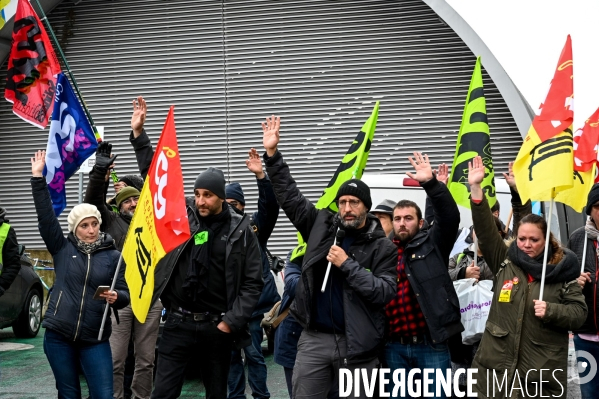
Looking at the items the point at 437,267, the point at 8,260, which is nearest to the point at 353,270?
the point at 437,267

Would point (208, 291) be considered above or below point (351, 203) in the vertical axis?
below

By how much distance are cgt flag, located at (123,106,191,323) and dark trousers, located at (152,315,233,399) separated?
0.29 m

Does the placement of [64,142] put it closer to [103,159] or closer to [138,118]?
[103,159]

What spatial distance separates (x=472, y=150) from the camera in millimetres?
7840

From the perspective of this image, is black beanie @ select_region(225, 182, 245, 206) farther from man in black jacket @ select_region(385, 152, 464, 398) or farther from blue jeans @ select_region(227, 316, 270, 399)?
man in black jacket @ select_region(385, 152, 464, 398)

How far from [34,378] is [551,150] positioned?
636 cm

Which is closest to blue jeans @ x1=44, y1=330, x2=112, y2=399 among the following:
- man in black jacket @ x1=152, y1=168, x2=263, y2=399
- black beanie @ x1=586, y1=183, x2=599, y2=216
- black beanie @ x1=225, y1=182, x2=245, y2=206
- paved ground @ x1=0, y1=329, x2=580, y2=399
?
man in black jacket @ x1=152, y1=168, x2=263, y2=399

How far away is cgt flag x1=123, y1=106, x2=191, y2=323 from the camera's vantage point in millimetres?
6090

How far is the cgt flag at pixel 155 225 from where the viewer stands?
20.0 ft

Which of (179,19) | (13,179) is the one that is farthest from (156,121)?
(13,179)

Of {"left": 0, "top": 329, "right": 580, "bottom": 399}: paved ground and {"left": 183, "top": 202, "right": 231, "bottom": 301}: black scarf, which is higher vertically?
{"left": 183, "top": 202, "right": 231, "bottom": 301}: black scarf

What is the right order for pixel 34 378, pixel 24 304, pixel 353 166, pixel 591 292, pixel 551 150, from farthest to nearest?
pixel 24 304 → pixel 34 378 → pixel 353 166 → pixel 591 292 → pixel 551 150

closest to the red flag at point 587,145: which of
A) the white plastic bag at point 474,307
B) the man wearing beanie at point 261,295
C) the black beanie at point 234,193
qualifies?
the white plastic bag at point 474,307

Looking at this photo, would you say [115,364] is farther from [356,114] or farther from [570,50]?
[356,114]
